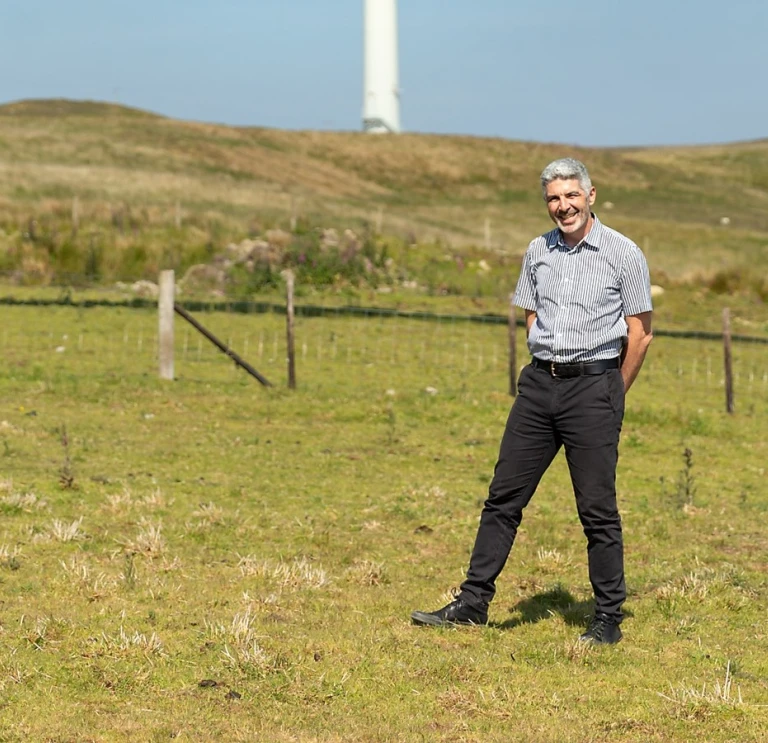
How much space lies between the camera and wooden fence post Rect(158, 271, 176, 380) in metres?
17.6

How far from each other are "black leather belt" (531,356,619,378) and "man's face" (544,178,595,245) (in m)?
0.68

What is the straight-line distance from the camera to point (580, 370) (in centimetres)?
655

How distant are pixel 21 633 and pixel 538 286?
10.6 feet

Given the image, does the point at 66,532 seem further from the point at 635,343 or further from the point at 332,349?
the point at 332,349

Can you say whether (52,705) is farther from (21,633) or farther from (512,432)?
(512,432)

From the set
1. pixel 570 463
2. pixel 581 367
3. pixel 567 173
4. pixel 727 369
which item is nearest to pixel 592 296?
pixel 581 367

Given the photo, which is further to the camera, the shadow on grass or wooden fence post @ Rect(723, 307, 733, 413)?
wooden fence post @ Rect(723, 307, 733, 413)

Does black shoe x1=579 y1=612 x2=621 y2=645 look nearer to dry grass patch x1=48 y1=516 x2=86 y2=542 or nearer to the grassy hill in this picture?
dry grass patch x1=48 y1=516 x2=86 y2=542

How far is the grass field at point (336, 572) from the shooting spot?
5539 mm

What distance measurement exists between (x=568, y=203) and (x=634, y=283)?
55 centimetres

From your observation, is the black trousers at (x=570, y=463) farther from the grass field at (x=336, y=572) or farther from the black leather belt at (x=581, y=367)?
the grass field at (x=336, y=572)

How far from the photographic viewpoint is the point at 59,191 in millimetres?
45719

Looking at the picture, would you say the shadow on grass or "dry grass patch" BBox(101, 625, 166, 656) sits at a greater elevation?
"dry grass patch" BBox(101, 625, 166, 656)

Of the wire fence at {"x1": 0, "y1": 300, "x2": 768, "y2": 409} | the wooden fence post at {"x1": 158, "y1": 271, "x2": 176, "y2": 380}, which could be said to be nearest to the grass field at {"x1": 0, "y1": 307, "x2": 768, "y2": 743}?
the wooden fence post at {"x1": 158, "y1": 271, "x2": 176, "y2": 380}
